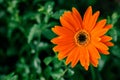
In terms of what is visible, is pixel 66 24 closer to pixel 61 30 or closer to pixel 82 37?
pixel 61 30

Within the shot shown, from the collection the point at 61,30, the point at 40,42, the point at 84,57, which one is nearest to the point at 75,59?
the point at 84,57

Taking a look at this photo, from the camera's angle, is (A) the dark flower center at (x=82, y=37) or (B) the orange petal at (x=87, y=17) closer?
(B) the orange petal at (x=87, y=17)

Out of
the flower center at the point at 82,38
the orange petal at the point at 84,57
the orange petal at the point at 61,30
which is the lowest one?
the orange petal at the point at 84,57

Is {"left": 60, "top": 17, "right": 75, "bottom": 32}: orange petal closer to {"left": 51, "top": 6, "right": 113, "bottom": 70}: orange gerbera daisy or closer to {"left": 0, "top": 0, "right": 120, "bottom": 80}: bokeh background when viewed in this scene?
{"left": 51, "top": 6, "right": 113, "bottom": 70}: orange gerbera daisy

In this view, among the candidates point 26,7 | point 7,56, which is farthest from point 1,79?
point 26,7

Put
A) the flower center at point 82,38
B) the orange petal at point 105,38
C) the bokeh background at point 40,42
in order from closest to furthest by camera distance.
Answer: the orange petal at point 105,38 → the flower center at point 82,38 → the bokeh background at point 40,42

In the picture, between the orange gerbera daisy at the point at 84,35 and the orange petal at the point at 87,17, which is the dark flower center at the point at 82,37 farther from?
the orange petal at the point at 87,17

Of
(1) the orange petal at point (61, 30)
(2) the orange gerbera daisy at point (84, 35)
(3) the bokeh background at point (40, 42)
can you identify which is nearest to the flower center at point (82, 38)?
(2) the orange gerbera daisy at point (84, 35)
